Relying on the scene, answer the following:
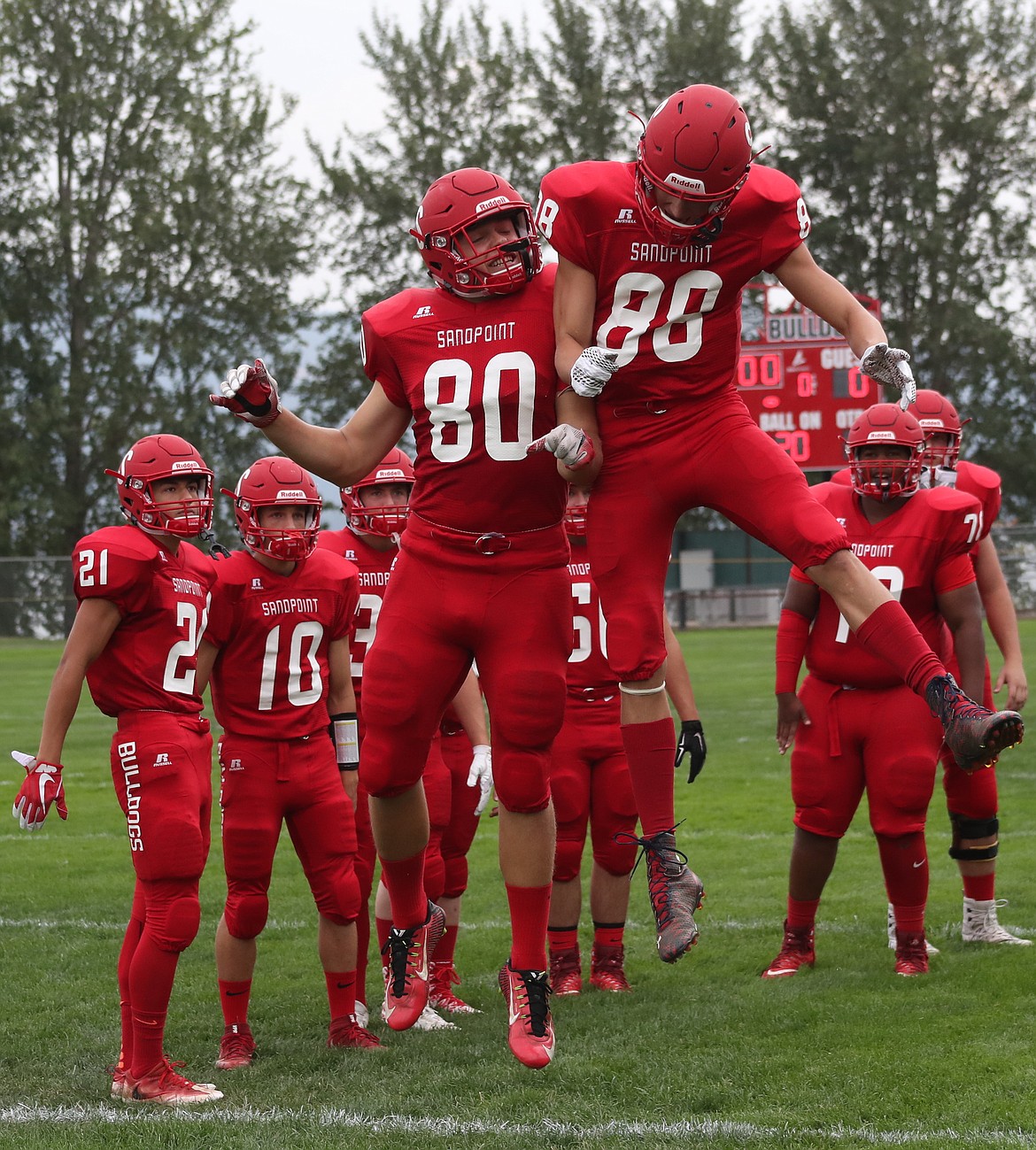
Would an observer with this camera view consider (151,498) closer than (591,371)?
No

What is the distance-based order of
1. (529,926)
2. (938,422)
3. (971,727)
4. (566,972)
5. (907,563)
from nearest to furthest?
1. (971,727)
2. (529,926)
3. (907,563)
4. (566,972)
5. (938,422)

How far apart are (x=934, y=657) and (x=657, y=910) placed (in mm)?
1090

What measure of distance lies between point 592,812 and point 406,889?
75.6 inches

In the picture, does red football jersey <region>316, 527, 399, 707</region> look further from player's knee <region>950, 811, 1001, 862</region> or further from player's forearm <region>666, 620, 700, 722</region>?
player's knee <region>950, 811, 1001, 862</region>

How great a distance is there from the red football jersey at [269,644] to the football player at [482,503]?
126cm

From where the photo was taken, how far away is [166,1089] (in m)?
5.33

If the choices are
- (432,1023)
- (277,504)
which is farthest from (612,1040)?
(277,504)

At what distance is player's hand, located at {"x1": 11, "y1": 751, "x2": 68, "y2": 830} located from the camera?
5.34 m

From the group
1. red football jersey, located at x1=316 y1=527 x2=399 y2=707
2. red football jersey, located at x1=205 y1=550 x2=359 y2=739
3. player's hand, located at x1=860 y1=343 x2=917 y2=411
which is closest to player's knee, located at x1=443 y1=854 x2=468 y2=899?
red football jersey, located at x1=316 y1=527 x2=399 y2=707

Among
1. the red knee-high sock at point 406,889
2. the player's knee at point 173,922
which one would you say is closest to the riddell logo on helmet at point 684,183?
the red knee-high sock at point 406,889

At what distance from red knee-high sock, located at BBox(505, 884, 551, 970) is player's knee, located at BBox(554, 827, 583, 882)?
2.00 m

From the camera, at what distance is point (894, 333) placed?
3862 centimetres

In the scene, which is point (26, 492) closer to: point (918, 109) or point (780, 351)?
point (780, 351)

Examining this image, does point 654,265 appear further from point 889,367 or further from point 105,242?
point 105,242
